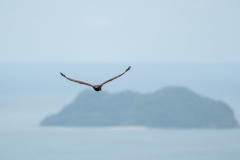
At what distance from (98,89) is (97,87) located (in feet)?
0.19

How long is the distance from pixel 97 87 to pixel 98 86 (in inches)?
1.6

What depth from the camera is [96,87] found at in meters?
19.0

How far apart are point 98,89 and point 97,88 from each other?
4cm

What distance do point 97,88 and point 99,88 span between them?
0.17 ft

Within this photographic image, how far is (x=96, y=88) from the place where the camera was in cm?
1902

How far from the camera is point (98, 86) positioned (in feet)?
62.3

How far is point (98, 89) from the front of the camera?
1900cm

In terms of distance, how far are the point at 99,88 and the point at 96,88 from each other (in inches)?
3.1

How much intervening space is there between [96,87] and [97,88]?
4 centimetres

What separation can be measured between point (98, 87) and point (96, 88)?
67 mm

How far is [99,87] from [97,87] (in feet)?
0.18

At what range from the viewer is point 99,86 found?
18969 millimetres

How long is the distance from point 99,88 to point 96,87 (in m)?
0.08

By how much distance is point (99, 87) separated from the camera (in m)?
19.0
